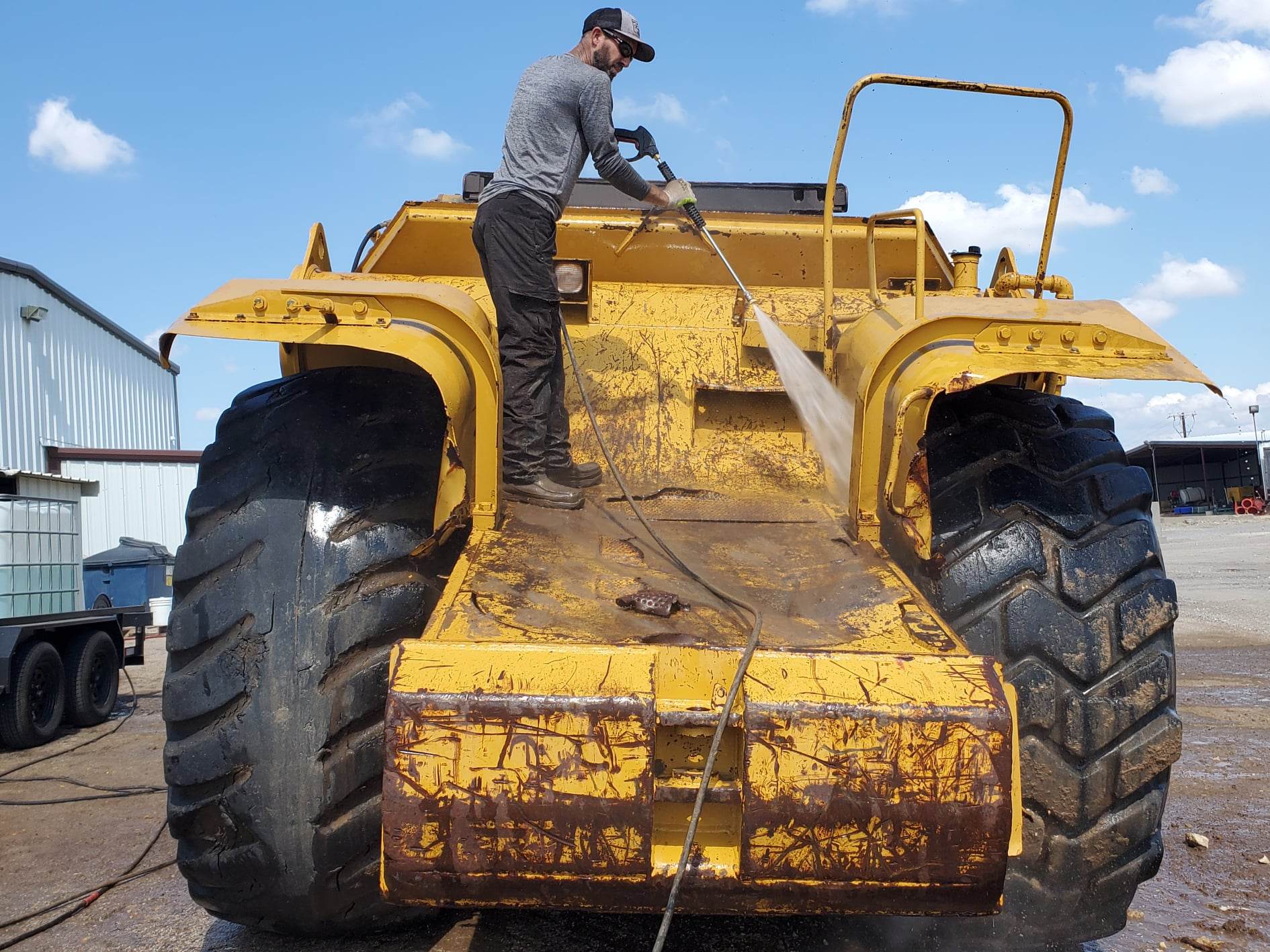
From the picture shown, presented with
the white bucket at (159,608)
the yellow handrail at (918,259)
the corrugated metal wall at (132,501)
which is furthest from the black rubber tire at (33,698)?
the corrugated metal wall at (132,501)

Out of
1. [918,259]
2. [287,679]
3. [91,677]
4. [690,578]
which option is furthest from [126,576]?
[918,259]

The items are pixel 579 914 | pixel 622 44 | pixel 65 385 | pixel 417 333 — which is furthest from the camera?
pixel 65 385

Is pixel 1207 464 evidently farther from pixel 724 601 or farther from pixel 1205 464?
pixel 724 601

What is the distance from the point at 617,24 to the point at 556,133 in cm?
54

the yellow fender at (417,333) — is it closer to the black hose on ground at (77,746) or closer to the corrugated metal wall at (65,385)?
the black hose on ground at (77,746)

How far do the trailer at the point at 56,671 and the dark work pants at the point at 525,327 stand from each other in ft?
21.1

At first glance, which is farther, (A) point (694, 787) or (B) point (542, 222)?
(B) point (542, 222)

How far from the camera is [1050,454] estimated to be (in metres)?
2.94

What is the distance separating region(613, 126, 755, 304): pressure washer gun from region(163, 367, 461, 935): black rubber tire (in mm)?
1766

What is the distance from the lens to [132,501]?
22.3 m

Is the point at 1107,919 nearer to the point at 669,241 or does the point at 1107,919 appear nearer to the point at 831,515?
the point at 831,515

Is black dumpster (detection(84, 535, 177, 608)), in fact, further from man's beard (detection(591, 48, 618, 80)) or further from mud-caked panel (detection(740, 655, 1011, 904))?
mud-caked panel (detection(740, 655, 1011, 904))

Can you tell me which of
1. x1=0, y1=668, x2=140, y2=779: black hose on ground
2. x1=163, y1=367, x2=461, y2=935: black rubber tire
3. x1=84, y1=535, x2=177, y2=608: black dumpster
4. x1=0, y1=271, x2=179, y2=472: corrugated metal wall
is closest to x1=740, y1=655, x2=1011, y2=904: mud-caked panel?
x1=163, y1=367, x2=461, y2=935: black rubber tire

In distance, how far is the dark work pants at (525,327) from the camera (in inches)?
131
